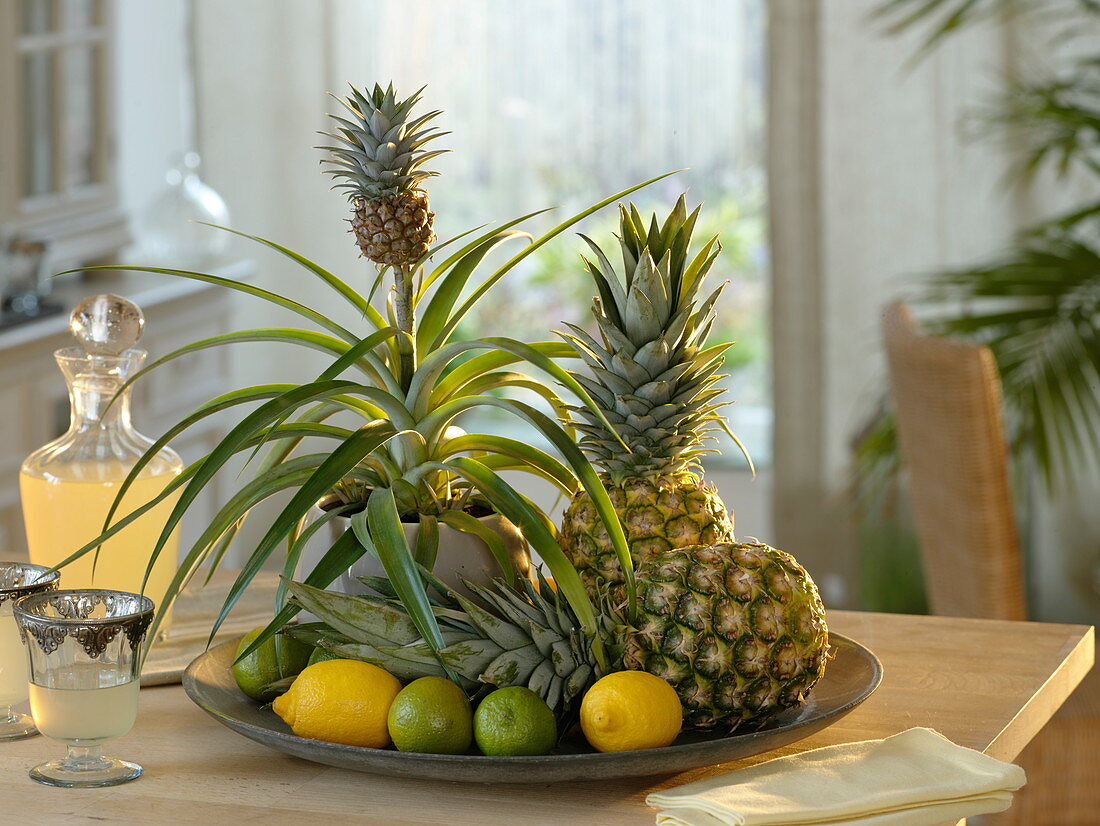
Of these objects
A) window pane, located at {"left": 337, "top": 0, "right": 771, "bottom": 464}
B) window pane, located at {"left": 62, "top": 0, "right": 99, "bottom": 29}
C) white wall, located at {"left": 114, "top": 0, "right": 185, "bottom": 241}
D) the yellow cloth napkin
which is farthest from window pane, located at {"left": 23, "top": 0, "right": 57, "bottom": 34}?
the yellow cloth napkin

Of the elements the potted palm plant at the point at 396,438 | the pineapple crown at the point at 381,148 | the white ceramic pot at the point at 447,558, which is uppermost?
the pineapple crown at the point at 381,148

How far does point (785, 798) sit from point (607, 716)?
12 centimetres

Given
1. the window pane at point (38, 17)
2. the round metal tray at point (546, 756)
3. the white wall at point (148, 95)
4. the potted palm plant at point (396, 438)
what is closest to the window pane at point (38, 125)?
the window pane at point (38, 17)

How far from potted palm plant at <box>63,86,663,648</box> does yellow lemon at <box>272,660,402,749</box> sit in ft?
0.16

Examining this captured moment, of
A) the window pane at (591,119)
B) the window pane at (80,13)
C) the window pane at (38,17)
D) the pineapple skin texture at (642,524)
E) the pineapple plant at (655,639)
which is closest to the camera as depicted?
the pineapple plant at (655,639)

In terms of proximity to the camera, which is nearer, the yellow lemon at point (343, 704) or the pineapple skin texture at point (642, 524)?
the yellow lemon at point (343, 704)

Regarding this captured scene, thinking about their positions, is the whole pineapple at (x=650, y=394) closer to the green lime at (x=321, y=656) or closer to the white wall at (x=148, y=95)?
the green lime at (x=321, y=656)

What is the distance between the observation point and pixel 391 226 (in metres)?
1.00

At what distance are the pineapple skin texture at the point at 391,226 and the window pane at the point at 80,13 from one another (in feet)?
8.78

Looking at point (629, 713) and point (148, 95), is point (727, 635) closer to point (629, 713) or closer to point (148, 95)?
point (629, 713)

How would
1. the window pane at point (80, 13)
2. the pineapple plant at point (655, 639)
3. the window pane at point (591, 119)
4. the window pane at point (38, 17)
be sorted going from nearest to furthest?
the pineapple plant at point (655, 639) < the window pane at point (38, 17) < the window pane at point (80, 13) < the window pane at point (591, 119)

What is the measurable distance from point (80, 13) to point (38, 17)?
16cm

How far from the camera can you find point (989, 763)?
0.90 m

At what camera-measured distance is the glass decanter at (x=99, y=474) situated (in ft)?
3.84
